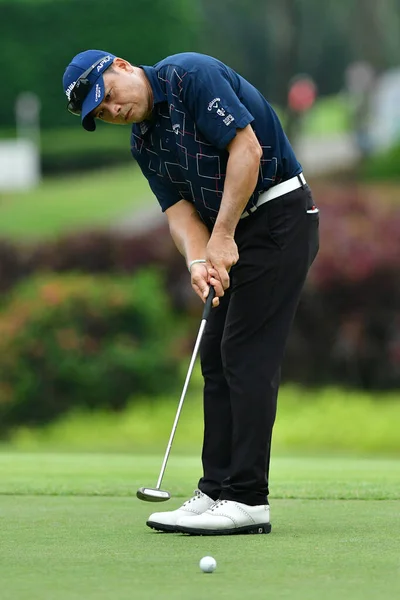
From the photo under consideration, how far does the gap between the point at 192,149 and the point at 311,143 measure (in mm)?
35755

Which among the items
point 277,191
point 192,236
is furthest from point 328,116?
point 277,191

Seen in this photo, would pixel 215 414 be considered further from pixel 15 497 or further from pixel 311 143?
pixel 311 143

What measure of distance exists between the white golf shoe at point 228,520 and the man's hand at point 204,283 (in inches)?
29.4

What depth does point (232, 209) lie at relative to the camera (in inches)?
189

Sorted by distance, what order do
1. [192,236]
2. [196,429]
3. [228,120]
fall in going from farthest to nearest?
[196,429] → [192,236] → [228,120]

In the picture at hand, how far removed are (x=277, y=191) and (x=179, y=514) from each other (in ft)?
4.07

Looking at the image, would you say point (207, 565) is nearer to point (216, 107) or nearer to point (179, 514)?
point (179, 514)

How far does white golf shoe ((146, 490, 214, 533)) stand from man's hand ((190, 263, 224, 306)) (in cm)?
77

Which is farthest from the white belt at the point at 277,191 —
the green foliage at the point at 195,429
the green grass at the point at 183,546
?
the green foliage at the point at 195,429

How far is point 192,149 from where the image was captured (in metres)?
4.91

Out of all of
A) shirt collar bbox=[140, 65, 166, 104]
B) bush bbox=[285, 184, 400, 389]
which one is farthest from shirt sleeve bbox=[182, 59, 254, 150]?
bush bbox=[285, 184, 400, 389]

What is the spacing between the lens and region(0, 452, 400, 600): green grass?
11.6ft

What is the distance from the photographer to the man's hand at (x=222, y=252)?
16.0 feet

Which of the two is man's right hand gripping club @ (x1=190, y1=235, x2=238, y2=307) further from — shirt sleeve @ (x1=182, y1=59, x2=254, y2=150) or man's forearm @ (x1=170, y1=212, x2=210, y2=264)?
shirt sleeve @ (x1=182, y1=59, x2=254, y2=150)
